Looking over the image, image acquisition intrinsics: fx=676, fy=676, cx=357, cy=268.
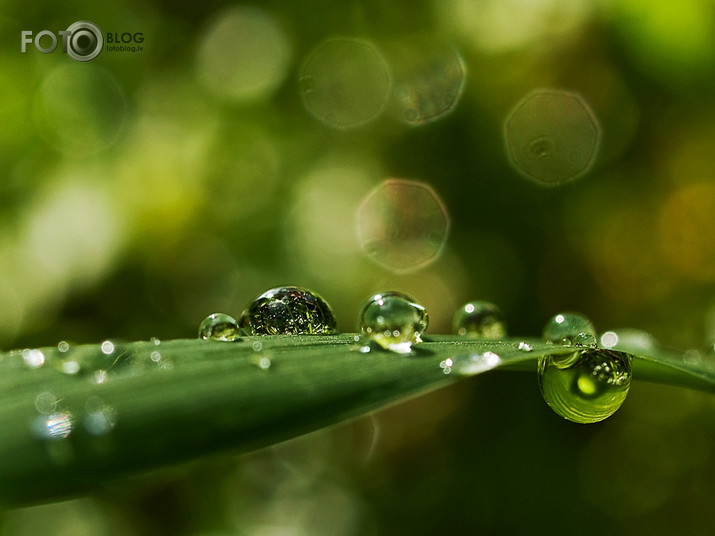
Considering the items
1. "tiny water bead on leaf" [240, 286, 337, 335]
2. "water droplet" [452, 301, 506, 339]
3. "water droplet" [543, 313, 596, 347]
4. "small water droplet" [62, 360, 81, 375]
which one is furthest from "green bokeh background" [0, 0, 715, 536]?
"small water droplet" [62, 360, 81, 375]

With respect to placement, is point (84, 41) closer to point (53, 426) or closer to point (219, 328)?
point (219, 328)

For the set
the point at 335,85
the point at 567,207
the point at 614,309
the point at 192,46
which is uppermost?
the point at 192,46

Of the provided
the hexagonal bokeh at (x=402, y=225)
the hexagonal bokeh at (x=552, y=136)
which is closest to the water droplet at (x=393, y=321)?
the hexagonal bokeh at (x=402, y=225)

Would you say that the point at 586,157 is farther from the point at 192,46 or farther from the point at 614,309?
the point at 192,46

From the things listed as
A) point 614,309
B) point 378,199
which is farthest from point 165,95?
point 614,309

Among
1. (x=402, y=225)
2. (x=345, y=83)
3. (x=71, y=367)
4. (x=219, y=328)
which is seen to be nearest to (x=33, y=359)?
(x=71, y=367)

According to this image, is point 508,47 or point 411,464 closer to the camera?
point 411,464

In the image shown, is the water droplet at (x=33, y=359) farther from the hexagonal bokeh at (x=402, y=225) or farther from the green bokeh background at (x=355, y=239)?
the hexagonal bokeh at (x=402, y=225)

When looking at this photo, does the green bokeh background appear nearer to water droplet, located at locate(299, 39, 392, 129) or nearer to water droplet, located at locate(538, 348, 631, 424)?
water droplet, located at locate(299, 39, 392, 129)
